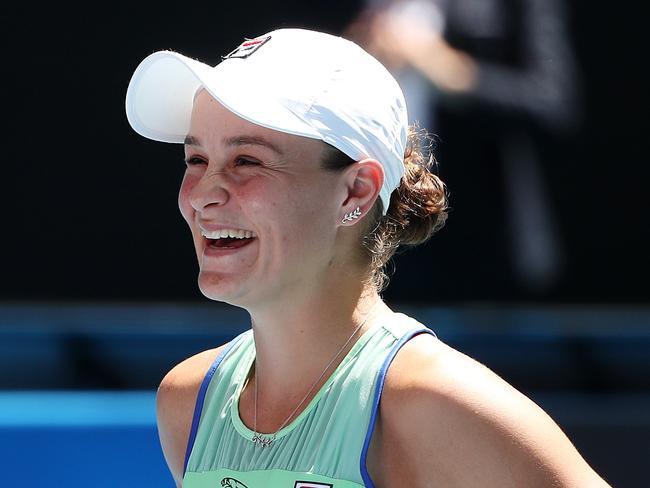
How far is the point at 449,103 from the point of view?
10.8 feet

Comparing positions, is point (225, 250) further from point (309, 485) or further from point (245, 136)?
point (309, 485)

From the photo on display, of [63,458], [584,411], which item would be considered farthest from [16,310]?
[584,411]

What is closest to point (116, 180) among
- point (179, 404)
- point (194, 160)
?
point (179, 404)

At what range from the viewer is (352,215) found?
5.35ft

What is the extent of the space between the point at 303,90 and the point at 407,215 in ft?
0.99

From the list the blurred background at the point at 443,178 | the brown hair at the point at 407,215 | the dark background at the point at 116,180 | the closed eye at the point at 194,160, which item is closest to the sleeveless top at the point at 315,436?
the brown hair at the point at 407,215

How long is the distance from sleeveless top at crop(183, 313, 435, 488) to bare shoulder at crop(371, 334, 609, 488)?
0.04m

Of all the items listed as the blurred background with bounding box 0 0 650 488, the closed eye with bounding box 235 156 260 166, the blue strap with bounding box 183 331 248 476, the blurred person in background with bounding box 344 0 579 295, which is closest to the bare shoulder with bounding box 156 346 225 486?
the blue strap with bounding box 183 331 248 476

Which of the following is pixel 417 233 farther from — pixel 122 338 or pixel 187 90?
pixel 122 338

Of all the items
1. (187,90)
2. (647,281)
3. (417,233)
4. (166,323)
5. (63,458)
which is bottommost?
(63,458)

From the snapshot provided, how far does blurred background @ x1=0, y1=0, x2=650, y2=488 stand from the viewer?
3197 mm

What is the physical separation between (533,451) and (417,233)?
455 mm

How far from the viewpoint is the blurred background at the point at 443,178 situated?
3197mm

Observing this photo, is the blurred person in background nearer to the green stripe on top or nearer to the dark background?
the dark background
